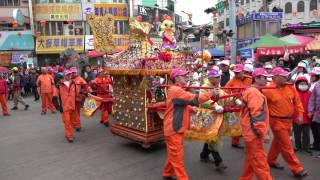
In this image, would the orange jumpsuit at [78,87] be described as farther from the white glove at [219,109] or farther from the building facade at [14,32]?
the building facade at [14,32]

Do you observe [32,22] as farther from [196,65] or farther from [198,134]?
[198,134]

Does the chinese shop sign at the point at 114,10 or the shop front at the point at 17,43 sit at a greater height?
the chinese shop sign at the point at 114,10

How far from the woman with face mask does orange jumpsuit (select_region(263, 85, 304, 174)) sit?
1.36 metres

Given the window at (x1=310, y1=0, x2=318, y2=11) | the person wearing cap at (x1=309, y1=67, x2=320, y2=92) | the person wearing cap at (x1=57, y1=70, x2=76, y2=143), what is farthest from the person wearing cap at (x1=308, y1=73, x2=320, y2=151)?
the window at (x1=310, y1=0, x2=318, y2=11)

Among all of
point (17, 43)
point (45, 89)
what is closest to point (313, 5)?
point (17, 43)

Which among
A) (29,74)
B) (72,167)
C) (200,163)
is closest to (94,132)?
(72,167)

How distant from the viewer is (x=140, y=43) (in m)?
6.86

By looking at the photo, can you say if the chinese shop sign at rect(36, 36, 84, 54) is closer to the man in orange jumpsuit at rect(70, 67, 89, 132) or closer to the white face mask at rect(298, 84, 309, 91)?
the man in orange jumpsuit at rect(70, 67, 89, 132)

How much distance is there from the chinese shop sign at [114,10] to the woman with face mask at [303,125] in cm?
2560

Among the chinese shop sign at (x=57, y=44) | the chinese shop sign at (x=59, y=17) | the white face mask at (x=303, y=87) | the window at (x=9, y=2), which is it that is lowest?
the white face mask at (x=303, y=87)

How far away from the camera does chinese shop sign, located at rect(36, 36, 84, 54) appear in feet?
98.7

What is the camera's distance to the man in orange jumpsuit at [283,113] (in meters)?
5.15

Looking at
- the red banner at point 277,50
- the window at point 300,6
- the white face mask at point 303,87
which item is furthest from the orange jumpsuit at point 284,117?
the window at point 300,6

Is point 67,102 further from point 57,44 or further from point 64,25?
point 64,25
